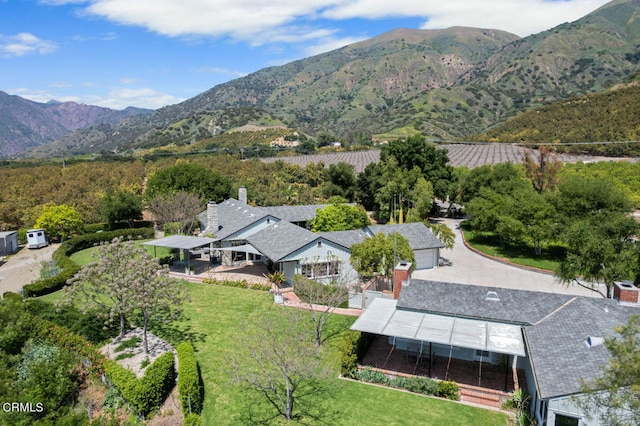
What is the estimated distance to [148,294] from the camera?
17.7 m

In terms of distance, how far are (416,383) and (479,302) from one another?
16.5ft

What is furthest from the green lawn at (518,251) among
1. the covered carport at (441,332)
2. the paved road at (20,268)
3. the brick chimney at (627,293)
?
the paved road at (20,268)

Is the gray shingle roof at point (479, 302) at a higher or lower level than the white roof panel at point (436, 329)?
higher

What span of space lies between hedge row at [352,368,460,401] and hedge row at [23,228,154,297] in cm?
2313

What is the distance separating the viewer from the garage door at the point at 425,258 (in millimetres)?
32656

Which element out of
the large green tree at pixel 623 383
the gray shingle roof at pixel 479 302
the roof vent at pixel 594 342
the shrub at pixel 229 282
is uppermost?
the large green tree at pixel 623 383

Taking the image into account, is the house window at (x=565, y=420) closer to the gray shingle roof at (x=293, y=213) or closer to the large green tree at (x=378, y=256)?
the large green tree at (x=378, y=256)

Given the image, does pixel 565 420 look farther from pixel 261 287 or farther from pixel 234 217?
pixel 234 217

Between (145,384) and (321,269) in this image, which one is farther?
(321,269)

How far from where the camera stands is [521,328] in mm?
16703

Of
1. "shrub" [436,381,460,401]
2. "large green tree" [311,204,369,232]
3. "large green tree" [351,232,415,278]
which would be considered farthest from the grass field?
"large green tree" [311,204,369,232]

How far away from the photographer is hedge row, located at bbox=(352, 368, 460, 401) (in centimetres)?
1550

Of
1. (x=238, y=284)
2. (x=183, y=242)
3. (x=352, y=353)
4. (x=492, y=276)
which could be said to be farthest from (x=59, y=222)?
(x=492, y=276)

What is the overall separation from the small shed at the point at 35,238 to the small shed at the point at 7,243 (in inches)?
49.9
